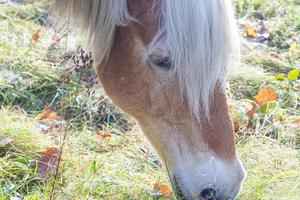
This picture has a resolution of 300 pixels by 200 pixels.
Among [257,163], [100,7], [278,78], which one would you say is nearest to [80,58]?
Answer: [100,7]

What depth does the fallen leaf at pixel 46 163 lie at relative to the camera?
257 centimetres

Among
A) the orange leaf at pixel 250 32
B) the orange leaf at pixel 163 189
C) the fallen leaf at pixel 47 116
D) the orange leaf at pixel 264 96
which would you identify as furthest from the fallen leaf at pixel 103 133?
the orange leaf at pixel 250 32

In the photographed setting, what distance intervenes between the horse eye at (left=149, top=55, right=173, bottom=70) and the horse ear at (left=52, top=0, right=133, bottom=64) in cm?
16

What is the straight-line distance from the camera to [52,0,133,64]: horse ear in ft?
7.10

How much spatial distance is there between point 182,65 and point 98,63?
1.22 ft

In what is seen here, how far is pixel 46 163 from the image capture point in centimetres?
260

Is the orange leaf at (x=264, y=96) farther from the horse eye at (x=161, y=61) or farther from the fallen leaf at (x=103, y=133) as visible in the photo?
the horse eye at (x=161, y=61)

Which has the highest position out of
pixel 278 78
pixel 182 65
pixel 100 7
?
pixel 100 7

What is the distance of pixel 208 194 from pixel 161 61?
0.49 metres

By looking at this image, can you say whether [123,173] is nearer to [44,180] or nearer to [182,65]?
[44,180]

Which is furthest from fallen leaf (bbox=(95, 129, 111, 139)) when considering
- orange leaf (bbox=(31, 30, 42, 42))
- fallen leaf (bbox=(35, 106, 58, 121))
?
orange leaf (bbox=(31, 30, 42, 42))

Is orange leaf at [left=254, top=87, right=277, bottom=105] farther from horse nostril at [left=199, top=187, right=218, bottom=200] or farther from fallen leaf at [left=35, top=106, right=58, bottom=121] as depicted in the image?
horse nostril at [left=199, top=187, right=218, bottom=200]

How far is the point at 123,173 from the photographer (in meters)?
2.73

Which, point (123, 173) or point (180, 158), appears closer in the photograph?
point (180, 158)
